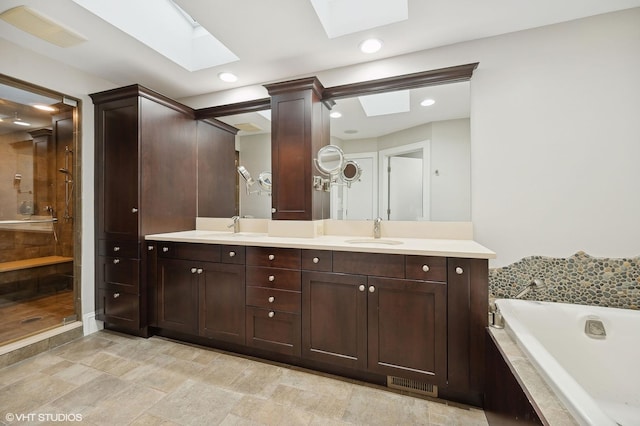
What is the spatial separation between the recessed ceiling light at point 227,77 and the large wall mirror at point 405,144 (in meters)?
0.35

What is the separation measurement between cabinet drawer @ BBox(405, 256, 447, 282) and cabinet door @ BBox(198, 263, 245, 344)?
1218mm

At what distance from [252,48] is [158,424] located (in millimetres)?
2555

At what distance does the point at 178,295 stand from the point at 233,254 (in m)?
0.68

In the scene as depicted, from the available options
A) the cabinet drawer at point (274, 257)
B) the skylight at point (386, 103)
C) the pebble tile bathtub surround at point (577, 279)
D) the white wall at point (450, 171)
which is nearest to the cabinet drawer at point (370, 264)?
the cabinet drawer at point (274, 257)

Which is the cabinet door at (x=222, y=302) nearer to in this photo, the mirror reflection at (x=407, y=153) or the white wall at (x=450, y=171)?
the mirror reflection at (x=407, y=153)

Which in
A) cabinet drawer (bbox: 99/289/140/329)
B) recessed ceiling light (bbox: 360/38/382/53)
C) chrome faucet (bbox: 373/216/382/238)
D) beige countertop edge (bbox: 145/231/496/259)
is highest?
recessed ceiling light (bbox: 360/38/382/53)

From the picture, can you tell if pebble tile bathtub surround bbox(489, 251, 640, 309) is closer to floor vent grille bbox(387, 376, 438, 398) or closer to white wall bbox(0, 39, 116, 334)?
floor vent grille bbox(387, 376, 438, 398)

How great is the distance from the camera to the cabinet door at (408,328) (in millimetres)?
1578

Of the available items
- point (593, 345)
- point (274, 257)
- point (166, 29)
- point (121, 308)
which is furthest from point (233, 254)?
point (593, 345)

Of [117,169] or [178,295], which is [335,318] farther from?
[117,169]

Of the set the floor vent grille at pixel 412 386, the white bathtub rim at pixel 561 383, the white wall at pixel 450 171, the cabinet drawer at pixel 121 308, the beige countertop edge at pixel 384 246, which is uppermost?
the white wall at pixel 450 171

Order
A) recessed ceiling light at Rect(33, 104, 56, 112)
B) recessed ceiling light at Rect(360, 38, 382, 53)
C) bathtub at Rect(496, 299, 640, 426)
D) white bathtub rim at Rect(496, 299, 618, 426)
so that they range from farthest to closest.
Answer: recessed ceiling light at Rect(33, 104, 56, 112) < recessed ceiling light at Rect(360, 38, 382, 53) < bathtub at Rect(496, 299, 640, 426) < white bathtub rim at Rect(496, 299, 618, 426)

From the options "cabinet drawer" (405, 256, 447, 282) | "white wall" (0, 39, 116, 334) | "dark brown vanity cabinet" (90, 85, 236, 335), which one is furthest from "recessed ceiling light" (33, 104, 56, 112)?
"cabinet drawer" (405, 256, 447, 282)

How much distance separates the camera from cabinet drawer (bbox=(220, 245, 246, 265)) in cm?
207
